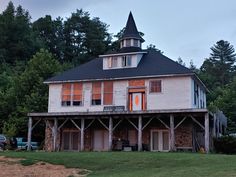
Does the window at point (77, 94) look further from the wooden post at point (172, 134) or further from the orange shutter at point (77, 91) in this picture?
the wooden post at point (172, 134)

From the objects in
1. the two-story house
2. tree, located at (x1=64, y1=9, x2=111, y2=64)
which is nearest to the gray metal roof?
the two-story house

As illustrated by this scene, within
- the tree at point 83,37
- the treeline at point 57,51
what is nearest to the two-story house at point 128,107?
the treeline at point 57,51

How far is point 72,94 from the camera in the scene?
33.4 meters

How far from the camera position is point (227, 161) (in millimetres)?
19891

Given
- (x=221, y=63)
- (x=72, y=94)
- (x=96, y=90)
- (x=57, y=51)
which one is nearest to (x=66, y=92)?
(x=72, y=94)

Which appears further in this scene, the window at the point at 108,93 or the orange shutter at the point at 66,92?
the orange shutter at the point at 66,92

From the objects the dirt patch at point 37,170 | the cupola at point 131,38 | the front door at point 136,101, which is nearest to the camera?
the dirt patch at point 37,170

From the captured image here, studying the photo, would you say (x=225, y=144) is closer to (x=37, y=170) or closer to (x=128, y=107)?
(x=128, y=107)

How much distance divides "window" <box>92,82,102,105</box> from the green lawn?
883 cm

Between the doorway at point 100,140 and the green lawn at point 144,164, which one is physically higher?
the doorway at point 100,140

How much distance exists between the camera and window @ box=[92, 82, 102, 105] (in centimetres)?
3250

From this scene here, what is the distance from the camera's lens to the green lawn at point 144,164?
17156mm

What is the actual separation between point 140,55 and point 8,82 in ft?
78.1

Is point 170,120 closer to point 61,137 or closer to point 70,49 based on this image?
point 61,137
